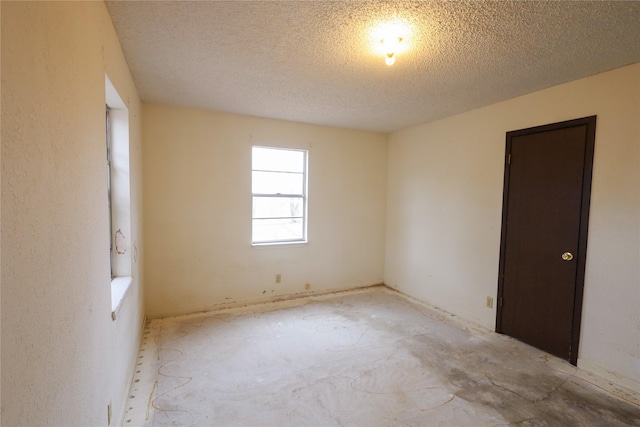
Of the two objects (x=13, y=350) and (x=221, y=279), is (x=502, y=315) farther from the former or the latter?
(x=13, y=350)

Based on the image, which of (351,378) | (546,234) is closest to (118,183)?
(351,378)

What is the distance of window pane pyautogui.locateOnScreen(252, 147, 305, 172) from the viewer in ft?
13.0

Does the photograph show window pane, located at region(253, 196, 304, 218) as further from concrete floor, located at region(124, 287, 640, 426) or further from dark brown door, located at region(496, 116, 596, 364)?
dark brown door, located at region(496, 116, 596, 364)

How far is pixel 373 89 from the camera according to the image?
2.85 metres

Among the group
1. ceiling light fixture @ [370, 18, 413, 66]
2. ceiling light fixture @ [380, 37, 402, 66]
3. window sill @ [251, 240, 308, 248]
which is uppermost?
ceiling light fixture @ [370, 18, 413, 66]

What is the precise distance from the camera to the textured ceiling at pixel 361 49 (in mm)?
1665

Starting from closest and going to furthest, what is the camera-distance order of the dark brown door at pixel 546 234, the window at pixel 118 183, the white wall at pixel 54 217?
the white wall at pixel 54 217, the window at pixel 118 183, the dark brown door at pixel 546 234

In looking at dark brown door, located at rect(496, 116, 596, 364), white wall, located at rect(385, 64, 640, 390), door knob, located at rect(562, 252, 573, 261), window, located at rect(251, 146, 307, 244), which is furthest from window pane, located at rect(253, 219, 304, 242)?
door knob, located at rect(562, 252, 573, 261)

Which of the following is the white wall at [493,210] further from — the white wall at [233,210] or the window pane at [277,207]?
the window pane at [277,207]

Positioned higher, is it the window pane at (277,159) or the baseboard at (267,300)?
the window pane at (277,159)

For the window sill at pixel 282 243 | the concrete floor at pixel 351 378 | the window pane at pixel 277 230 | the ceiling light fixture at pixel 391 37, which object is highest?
the ceiling light fixture at pixel 391 37

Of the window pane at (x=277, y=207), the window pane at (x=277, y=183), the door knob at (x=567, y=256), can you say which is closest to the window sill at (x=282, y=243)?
the window pane at (x=277, y=207)

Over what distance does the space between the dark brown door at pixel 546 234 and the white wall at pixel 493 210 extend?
8cm

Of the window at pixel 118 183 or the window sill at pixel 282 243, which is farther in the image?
the window sill at pixel 282 243
